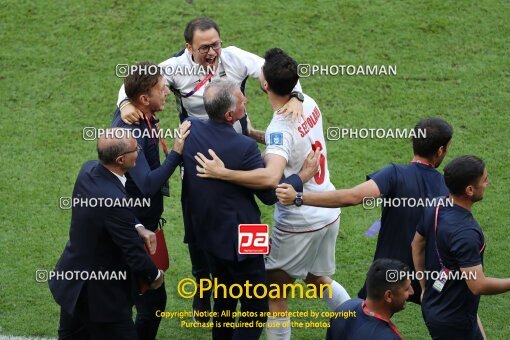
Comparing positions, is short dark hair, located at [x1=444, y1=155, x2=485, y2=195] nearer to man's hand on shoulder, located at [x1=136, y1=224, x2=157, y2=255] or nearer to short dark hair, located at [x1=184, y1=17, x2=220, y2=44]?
man's hand on shoulder, located at [x1=136, y1=224, x2=157, y2=255]

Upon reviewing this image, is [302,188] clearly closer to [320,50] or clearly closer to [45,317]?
[45,317]

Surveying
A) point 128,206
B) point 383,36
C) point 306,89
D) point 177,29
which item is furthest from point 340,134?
point 128,206

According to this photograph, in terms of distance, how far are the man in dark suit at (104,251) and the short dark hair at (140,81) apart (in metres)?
0.48

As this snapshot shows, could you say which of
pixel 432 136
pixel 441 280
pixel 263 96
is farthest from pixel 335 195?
pixel 263 96

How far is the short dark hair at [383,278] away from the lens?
15.4 feet

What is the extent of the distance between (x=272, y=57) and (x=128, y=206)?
1.29m

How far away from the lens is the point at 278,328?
607cm

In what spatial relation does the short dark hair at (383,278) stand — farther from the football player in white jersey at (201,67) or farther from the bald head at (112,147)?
the football player in white jersey at (201,67)

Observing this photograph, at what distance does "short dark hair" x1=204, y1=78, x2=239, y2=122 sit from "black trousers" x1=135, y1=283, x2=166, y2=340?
1228 mm

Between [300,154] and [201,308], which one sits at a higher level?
[300,154]

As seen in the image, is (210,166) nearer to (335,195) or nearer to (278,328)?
(335,195)

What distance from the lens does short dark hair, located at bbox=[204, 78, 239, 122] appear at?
545 cm

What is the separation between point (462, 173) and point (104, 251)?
6.56ft

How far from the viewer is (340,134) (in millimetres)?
8594
